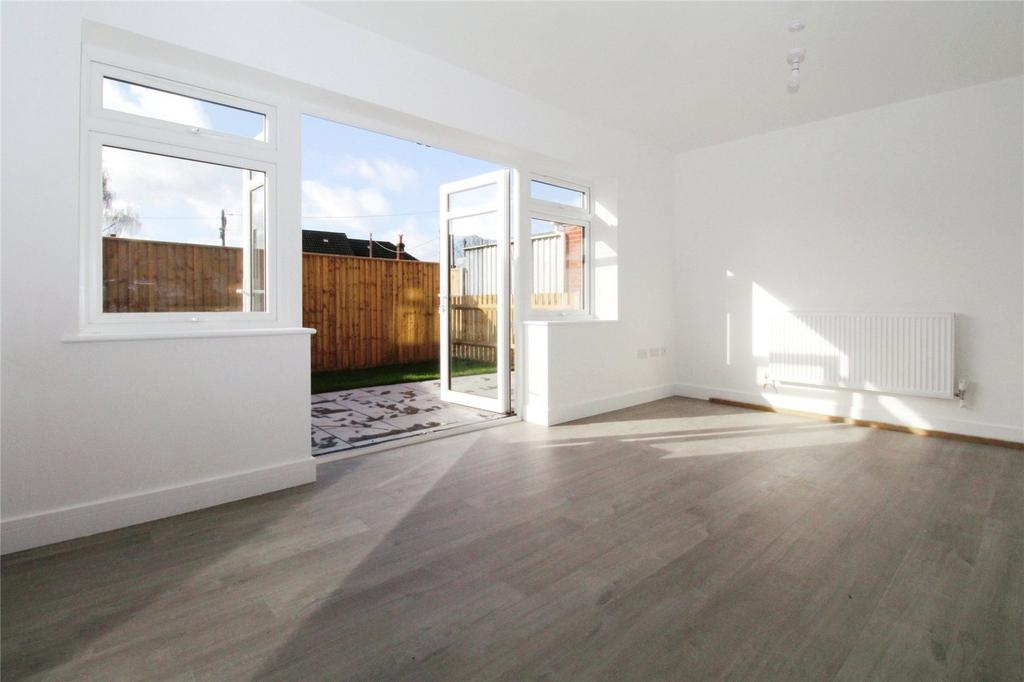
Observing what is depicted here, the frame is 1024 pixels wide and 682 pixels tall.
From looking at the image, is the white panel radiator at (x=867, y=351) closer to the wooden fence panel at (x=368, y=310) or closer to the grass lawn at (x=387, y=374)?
the grass lawn at (x=387, y=374)

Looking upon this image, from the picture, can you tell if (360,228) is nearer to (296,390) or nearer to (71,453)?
(296,390)

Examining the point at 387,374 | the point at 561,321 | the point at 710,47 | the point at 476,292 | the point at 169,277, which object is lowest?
the point at 387,374

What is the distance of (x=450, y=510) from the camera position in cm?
261

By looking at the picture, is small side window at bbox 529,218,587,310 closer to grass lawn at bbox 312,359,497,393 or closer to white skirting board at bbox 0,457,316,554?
grass lawn at bbox 312,359,497,393

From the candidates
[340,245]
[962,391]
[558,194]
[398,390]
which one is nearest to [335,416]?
[398,390]

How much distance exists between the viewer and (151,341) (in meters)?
2.50

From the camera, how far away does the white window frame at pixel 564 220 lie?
15.4 ft

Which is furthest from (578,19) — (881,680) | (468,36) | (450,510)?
(881,680)

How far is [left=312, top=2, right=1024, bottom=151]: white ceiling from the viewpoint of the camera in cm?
297

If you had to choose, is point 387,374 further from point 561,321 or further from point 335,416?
point 561,321

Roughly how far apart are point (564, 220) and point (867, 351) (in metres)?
2.85

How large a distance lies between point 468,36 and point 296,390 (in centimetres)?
242

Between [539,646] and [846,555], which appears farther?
[846,555]

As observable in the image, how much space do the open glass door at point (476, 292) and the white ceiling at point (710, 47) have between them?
1.10 m
